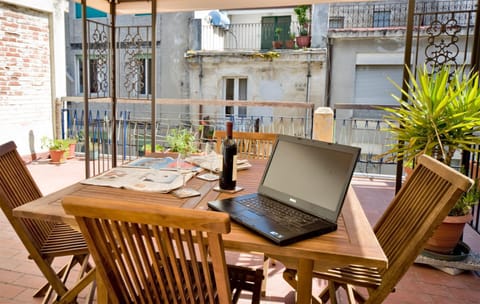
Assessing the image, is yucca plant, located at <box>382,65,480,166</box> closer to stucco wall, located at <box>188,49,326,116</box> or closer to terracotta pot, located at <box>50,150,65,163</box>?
terracotta pot, located at <box>50,150,65,163</box>

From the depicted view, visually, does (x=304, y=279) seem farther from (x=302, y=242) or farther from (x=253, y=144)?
(x=253, y=144)

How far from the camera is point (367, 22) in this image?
10.6m

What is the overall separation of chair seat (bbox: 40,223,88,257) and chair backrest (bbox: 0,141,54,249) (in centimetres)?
3

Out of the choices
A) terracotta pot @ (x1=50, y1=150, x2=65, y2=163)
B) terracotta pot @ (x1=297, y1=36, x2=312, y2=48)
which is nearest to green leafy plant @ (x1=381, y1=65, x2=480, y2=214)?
terracotta pot @ (x1=50, y1=150, x2=65, y2=163)

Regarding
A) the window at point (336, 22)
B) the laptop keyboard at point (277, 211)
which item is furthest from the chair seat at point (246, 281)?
the window at point (336, 22)

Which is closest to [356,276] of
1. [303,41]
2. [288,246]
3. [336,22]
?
[288,246]

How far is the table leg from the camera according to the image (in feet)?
4.06

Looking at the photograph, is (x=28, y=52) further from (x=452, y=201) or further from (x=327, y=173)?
(x=452, y=201)

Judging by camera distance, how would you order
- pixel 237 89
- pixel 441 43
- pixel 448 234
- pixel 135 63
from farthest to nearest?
pixel 237 89 → pixel 135 63 → pixel 441 43 → pixel 448 234

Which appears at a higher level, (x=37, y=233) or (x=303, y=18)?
(x=303, y=18)

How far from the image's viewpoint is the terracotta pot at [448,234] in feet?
8.35

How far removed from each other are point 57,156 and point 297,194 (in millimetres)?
4975

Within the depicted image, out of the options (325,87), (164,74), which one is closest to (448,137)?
(325,87)

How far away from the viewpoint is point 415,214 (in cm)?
159
